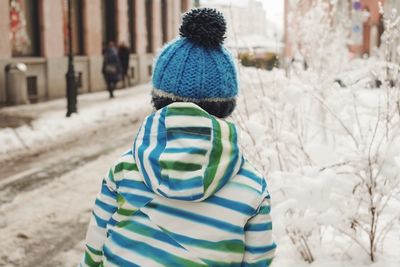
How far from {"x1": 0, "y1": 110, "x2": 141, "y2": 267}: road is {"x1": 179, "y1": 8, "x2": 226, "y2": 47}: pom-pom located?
3.42 metres

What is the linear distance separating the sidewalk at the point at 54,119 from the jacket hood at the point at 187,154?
8.27 metres

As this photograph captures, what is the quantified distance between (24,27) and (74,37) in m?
3.28

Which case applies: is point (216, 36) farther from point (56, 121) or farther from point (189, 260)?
point (56, 121)

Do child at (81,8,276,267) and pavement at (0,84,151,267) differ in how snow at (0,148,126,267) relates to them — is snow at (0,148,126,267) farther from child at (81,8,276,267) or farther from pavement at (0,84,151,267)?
child at (81,8,276,267)

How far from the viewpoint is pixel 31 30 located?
61.4 ft

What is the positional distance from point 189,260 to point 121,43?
21.3m

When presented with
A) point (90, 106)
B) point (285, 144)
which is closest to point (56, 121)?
point (90, 106)

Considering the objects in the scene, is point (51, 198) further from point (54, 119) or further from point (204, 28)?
point (54, 119)

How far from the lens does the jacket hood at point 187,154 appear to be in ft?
5.27

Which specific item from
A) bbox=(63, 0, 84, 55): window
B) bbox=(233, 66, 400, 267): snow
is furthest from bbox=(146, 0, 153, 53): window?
bbox=(233, 66, 400, 267): snow

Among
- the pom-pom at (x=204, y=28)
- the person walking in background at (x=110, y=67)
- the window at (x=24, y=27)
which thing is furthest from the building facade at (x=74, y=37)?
the pom-pom at (x=204, y=28)

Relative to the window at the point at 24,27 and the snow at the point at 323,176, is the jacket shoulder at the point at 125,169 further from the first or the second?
the window at the point at 24,27

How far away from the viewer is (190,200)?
5.35ft

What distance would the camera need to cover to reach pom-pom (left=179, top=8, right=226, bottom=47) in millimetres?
1738
